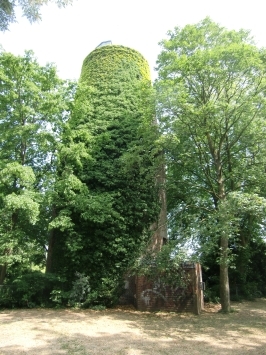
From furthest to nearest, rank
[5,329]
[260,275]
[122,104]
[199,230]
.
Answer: [260,275] → [122,104] → [199,230] → [5,329]

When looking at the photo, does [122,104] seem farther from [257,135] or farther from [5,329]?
[5,329]

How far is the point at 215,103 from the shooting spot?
43.1ft

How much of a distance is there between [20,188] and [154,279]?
738cm

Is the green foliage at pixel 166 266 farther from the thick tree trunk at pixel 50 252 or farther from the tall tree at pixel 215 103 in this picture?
the thick tree trunk at pixel 50 252

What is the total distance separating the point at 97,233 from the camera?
46.0 feet

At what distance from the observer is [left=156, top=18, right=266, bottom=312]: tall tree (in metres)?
12.7

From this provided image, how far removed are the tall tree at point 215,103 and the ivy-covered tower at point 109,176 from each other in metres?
1.35

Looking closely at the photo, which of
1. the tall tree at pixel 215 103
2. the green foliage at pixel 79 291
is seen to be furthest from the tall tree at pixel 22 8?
the green foliage at pixel 79 291

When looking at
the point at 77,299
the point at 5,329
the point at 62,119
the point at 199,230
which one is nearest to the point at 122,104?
the point at 62,119

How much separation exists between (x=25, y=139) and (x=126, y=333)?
9.67 m

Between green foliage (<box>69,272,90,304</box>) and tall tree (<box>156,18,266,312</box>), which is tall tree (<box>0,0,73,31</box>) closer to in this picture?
tall tree (<box>156,18,266,312</box>)

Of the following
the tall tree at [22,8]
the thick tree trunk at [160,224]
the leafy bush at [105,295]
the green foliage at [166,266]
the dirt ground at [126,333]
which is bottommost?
the dirt ground at [126,333]

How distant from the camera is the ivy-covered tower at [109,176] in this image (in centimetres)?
1391

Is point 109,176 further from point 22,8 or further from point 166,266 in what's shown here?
point 22,8
